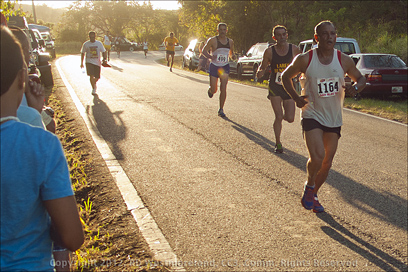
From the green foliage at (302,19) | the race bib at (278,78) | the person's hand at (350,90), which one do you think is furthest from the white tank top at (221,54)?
the green foliage at (302,19)

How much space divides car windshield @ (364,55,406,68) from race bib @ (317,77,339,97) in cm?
1110

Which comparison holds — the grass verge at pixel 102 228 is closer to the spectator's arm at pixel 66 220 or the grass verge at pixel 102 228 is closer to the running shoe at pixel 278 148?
the spectator's arm at pixel 66 220

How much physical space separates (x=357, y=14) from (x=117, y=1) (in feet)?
213

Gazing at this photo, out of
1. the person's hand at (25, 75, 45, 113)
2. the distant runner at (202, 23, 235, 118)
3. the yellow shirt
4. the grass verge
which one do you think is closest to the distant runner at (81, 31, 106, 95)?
the distant runner at (202, 23, 235, 118)

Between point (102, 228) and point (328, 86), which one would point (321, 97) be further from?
point (102, 228)

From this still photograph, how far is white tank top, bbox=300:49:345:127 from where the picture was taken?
481cm

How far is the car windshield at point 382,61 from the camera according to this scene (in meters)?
15.1

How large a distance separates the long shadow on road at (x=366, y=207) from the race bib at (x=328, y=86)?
4.36 feet

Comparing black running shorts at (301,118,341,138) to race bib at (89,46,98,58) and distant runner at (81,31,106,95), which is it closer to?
distant runner at (81,31,106,95)

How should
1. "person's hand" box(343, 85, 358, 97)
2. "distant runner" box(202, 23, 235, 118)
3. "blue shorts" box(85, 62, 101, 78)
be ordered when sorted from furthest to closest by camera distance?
1. "blue shorts" box(85, 62, 101, 78)
2. "distant runner" box(202, 23, 235, 118)
3. "person's hand" box(343, 85, 358, 97)

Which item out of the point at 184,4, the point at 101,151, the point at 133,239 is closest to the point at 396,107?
the point at 101,151

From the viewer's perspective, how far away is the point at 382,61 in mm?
15242

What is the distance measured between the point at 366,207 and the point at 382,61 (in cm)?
1126

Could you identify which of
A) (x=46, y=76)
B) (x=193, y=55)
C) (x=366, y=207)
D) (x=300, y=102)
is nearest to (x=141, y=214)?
(x=300, y=102)
